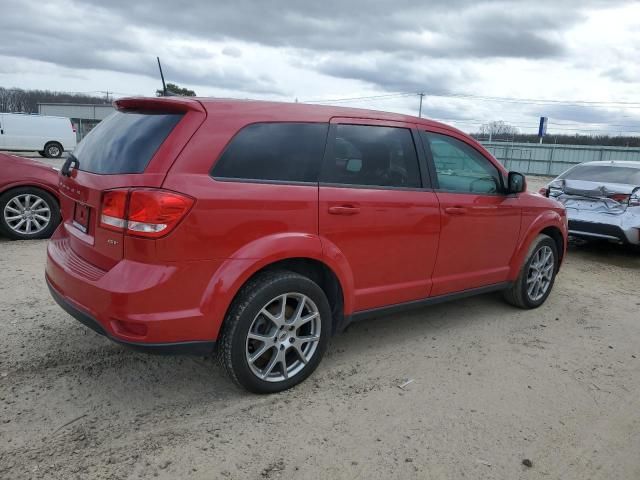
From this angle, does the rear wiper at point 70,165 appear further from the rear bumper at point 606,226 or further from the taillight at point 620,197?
the taillight at point 620,197

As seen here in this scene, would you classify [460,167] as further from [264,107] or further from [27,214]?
[27,214]

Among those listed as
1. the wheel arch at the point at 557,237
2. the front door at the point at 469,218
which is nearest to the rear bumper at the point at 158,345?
the front door at the point at 469,218

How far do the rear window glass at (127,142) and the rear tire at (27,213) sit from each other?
4.10 m

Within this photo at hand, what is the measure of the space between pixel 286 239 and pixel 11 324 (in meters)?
2.48

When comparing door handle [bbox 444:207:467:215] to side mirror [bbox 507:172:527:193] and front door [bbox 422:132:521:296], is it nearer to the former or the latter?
front door [bbox 422:132:521:296]

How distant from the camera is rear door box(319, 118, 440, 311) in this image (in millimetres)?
3224

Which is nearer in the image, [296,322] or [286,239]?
[286,239]

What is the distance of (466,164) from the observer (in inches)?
166

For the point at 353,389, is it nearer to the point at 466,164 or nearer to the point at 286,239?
the point at 286,239

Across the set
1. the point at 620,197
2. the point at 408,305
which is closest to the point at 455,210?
the point at 408,305

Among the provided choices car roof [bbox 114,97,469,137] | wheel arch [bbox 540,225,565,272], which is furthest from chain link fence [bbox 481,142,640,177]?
car roof [bbox 114,97,469,137]

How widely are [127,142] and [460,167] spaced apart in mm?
2527

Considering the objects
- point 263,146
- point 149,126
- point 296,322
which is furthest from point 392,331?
point 149,126

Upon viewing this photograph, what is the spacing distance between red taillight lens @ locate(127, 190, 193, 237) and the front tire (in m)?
0.59
